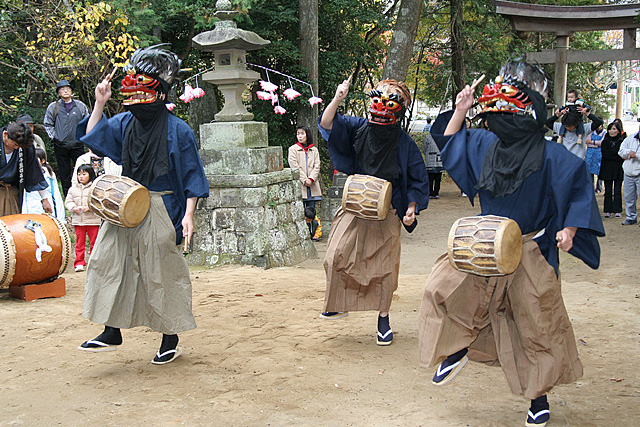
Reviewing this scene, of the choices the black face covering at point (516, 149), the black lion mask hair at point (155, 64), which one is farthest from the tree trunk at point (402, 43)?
the black face covering at point (516, 149)

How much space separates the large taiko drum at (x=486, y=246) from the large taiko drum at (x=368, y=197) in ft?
4.57

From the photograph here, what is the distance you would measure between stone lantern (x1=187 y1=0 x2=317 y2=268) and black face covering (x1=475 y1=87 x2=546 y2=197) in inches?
197

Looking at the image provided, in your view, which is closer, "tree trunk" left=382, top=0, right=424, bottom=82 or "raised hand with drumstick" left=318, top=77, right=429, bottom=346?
"raised hand with drumstick" left=318, top=77, right=429, bottom=346

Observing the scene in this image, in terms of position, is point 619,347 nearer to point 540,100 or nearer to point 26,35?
point 540,100

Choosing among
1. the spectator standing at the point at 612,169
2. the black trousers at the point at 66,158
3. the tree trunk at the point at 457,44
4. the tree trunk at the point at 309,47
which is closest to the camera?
the black trousers at the point at 66,158

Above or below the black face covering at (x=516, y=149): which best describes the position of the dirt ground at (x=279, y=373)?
below

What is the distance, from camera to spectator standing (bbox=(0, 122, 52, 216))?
6992 millimetres

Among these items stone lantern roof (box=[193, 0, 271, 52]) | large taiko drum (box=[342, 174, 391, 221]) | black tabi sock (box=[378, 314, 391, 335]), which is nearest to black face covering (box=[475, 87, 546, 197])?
large taiko drum (box=[342, 174, 391, 221])

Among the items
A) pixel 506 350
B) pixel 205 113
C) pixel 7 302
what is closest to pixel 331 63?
pixel 205 113

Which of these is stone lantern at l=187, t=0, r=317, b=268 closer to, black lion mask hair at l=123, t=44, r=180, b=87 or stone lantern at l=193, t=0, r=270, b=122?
stone lantern at l=193, t=0, r=270, b=122

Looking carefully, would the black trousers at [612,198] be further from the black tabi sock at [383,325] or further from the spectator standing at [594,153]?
the black tabi sock at [383,325]

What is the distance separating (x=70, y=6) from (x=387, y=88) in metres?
7.80

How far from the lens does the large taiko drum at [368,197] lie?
4926mm

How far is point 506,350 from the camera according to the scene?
3549 mm
